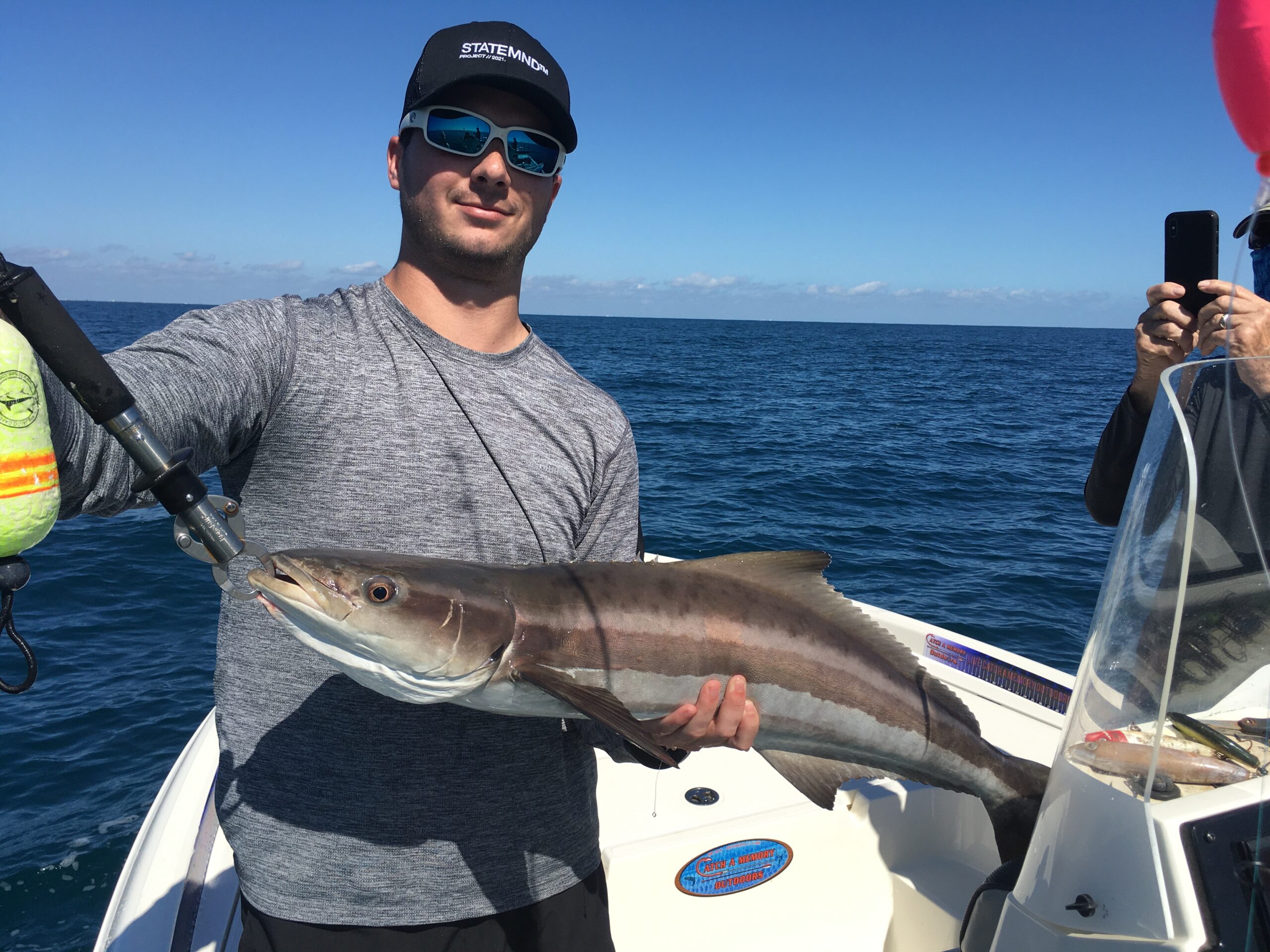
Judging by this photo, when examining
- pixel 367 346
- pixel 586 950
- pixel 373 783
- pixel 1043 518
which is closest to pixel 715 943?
pixel 586 950

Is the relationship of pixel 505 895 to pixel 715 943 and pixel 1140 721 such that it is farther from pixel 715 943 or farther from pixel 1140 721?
pixel 715 943

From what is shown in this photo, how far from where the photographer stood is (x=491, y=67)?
2359 mm

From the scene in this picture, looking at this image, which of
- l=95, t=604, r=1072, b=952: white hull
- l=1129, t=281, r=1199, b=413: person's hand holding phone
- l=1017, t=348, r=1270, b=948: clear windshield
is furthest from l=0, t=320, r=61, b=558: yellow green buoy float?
l=1129, t=281, r=1199, b=413: person's hand holding phone

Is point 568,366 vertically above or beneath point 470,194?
beneath

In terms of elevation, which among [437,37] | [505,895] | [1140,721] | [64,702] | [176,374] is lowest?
[64,702]

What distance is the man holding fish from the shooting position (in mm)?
2162

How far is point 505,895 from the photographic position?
7.57ft

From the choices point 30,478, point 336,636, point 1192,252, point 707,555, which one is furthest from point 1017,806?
point 707,555

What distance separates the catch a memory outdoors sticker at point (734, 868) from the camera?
155 inches

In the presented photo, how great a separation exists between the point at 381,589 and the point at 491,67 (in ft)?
4.92

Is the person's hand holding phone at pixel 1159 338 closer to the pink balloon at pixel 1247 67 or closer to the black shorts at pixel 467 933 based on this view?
the pink balloon at pixel 1247 67

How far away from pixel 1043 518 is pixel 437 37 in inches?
682

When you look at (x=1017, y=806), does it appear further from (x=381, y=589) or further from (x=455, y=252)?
(x=455, y=252)

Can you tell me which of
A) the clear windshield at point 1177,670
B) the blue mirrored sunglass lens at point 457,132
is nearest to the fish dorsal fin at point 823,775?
the clear windshield at point 1177,670
